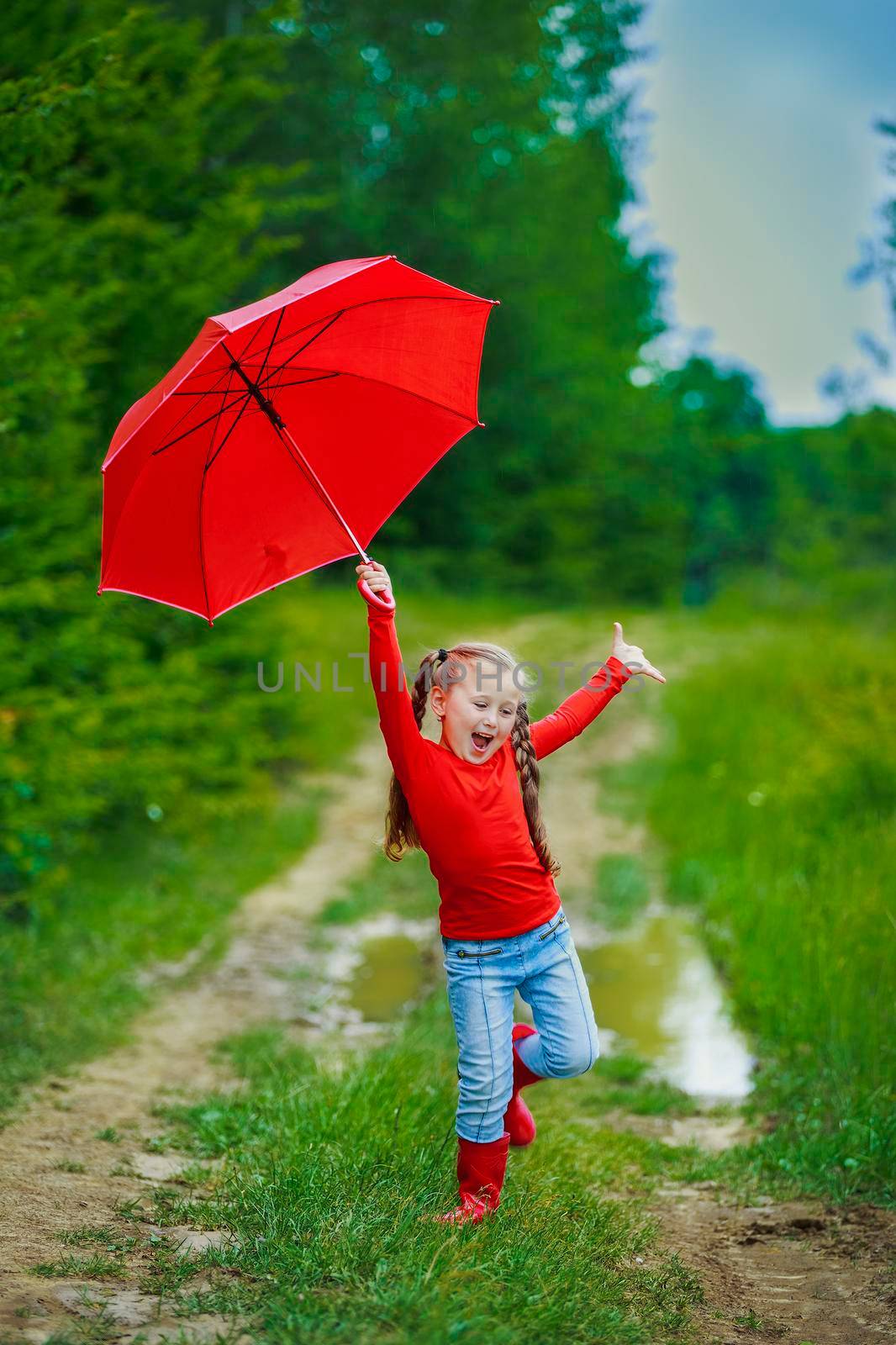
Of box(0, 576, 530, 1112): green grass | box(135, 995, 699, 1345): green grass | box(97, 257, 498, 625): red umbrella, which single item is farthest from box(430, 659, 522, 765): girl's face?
box(135, 995, 699, 1345): green grass

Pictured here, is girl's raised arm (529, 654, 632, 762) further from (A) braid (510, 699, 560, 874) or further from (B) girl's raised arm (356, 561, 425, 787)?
(B) girl's raised arm (356, 561, 425, 787)

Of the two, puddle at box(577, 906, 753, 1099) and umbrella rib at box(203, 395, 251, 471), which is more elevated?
umbrella rib at box(203, 395, 251, 471)

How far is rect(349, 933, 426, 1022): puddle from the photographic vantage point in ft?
17.5

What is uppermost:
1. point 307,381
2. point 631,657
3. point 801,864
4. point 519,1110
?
point 307,381

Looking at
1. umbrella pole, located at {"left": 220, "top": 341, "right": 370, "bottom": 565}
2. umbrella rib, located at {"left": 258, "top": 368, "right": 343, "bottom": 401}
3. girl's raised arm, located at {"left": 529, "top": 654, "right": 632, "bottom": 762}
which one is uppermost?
umbrella rib, located at {"left": 258, "top": 368, "right": 343, "bottom": 401}

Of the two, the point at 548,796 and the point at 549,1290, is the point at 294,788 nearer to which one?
the point at 548,796

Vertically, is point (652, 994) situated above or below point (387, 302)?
below

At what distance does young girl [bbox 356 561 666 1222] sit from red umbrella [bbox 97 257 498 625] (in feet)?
1.57

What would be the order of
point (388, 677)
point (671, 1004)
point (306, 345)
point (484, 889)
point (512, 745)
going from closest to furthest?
point (388, 677)
point (484, 889)
point (512, 745)
point (306, 345)
point (671, 1004)

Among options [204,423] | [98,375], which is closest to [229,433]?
[204,423]

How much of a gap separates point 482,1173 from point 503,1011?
0.46m

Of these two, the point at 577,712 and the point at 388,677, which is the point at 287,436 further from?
the point at 577,712

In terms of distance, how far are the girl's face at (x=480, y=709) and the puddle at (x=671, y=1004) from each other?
240 centimetres

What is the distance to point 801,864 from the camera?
19.9ft
